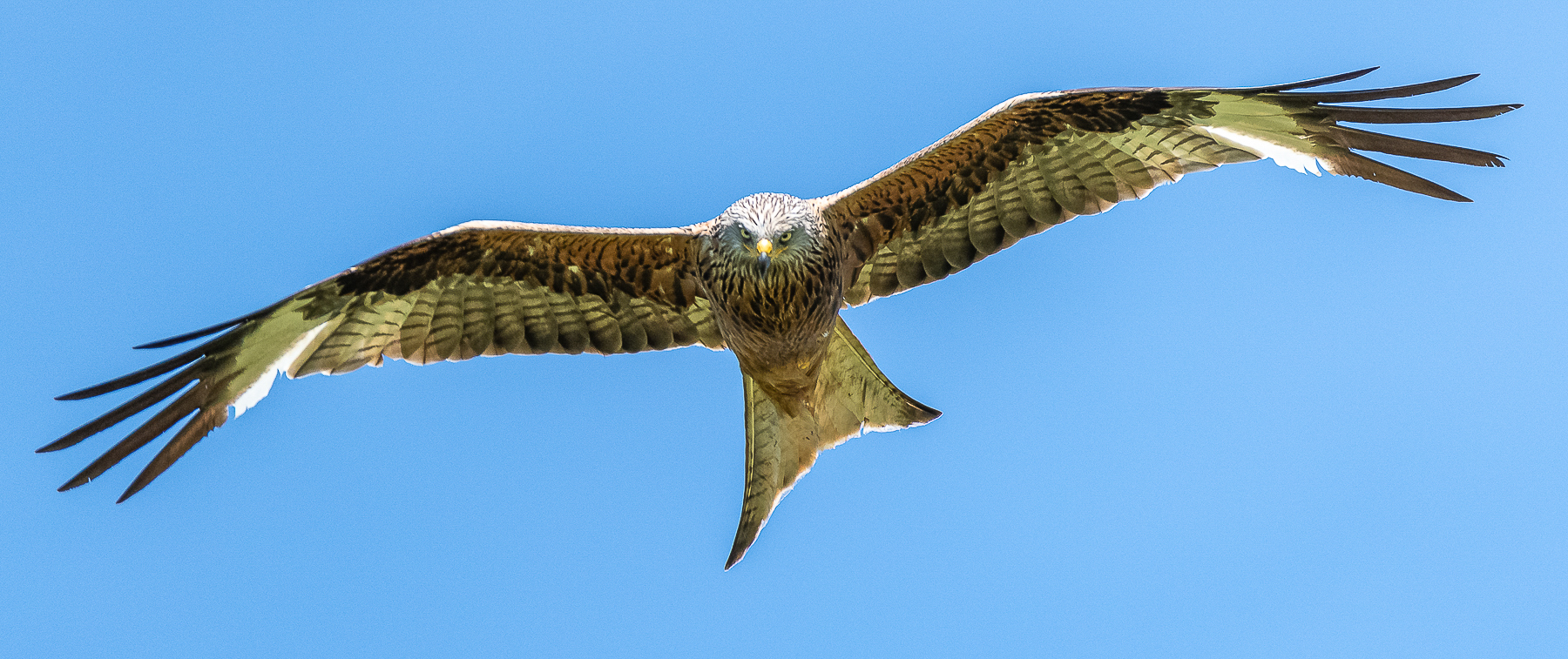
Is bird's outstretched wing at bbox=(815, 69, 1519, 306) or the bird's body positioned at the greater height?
bird's outstretched wing at bbox=(815, 69, 1519, 306)

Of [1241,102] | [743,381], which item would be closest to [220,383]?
[743,381]

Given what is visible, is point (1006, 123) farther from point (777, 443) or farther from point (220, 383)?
point (220, 383)

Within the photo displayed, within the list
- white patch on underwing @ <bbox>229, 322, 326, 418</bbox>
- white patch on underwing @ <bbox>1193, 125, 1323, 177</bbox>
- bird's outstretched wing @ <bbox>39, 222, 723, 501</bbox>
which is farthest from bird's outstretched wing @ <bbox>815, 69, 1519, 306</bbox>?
white patch on underwing @ <bbox>229, 322, 326, 418</bbox>

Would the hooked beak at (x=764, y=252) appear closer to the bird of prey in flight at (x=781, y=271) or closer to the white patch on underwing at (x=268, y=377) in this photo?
the bird of prey in flight at (x=781, y=271)

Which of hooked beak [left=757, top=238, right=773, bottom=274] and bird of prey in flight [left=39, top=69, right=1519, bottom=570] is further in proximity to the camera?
bird of prey in flight [left=39, top=69, right=1519, bottom=570]

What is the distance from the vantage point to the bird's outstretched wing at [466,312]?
22.6 feet

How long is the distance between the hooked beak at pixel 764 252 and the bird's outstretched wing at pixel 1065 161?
0.67m

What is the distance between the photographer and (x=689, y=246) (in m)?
7.04

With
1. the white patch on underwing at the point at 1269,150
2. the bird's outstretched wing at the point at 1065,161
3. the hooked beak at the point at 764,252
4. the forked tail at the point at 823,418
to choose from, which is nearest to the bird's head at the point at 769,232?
the hooked beak at the point at 764,252

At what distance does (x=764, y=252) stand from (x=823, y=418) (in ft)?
5.33

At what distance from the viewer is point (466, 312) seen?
292 inches

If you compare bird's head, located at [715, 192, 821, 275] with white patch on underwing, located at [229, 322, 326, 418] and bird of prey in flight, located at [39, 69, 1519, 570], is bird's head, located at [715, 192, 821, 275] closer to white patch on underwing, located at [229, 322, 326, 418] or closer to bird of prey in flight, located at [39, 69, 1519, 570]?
bird of prey in flight, located at [39, 69, 1519, 570]

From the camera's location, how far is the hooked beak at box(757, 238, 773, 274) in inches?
244

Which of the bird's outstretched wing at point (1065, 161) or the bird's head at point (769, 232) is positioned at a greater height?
the bird's outstretched wing at point (1065, 161)
